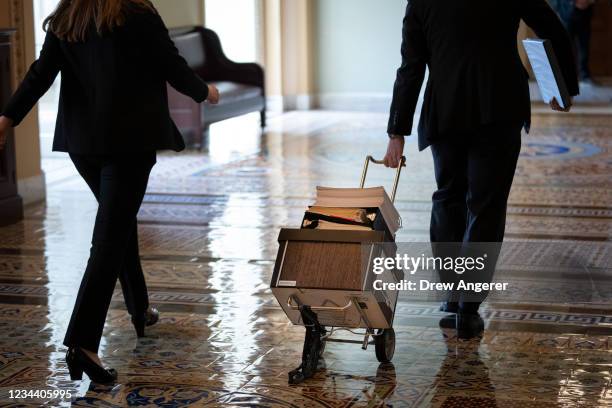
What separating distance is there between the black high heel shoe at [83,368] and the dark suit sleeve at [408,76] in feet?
4.70

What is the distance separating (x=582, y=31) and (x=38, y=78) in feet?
45.9

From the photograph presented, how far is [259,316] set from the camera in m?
4.63

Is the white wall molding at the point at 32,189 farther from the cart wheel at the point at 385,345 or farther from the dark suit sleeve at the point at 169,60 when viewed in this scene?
the cart wheel at the point at 385,345

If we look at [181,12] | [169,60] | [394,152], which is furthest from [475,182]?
[181,12]

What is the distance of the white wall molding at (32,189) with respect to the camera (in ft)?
25.0

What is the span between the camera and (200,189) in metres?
8.25

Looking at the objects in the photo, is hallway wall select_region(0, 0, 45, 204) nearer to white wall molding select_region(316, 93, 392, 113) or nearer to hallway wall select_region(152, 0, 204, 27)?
hallway wall select_region(152, 0, 204, 27)

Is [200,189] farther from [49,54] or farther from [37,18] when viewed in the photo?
[49,54]

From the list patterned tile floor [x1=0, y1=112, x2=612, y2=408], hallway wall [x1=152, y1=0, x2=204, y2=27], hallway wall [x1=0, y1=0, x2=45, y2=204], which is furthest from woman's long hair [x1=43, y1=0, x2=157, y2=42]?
hallway wall [x1=152, y1=0, x2=204, y2=27]

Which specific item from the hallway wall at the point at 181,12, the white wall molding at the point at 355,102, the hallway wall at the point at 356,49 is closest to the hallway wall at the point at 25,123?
the hallway wall at the point at 181,12

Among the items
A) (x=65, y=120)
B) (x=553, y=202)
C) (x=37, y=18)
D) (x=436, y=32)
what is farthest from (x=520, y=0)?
(x=37, y=18)

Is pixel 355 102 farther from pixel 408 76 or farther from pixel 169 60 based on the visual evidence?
pixel 169 60

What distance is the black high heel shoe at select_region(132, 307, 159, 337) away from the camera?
4.30 m

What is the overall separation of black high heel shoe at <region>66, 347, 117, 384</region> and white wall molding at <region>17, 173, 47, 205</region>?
407 cm
